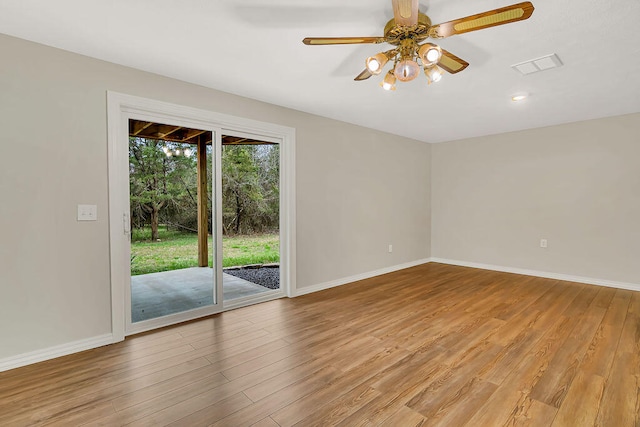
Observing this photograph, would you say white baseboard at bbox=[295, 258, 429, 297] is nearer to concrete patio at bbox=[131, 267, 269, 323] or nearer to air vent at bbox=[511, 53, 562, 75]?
concrete patio at bbox=[131, 267, 269, 323]

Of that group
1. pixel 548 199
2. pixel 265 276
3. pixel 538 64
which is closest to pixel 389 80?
pixel 538 64

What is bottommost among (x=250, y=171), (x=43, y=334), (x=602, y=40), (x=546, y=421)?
(x=546, y=421)

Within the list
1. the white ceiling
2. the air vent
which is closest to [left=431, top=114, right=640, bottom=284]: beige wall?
the white ceiling

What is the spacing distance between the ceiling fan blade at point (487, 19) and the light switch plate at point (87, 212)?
2.80m

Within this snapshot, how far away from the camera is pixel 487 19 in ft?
5.04

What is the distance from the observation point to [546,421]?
164 cm

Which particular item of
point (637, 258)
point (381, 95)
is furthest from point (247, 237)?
point (637, 258)

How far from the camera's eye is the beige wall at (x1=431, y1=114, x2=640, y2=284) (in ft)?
13.5

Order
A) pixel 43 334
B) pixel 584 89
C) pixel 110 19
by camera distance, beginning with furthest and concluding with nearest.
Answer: pixel 584 89
pixel 43 334
pixel 110 19

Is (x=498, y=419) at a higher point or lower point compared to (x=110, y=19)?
lower

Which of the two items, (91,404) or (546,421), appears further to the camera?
(91,404)

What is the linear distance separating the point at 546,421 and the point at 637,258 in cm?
387

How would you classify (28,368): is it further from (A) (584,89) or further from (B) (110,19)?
(A) (584,89)

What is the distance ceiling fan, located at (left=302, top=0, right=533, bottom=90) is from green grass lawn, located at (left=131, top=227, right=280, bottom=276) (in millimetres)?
2296
